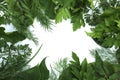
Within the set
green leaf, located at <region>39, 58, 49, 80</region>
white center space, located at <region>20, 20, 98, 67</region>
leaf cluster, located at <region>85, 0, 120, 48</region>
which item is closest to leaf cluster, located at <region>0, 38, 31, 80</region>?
green leaf, located at <region>39, 58, 49, 80</region>

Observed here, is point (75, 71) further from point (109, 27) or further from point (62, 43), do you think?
point (62, 43)

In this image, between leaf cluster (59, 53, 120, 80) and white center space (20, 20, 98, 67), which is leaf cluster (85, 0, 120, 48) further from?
white center space (20, 20, 98, 67)

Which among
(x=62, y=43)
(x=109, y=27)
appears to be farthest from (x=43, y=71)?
(x=62, y=43)

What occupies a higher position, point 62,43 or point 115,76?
point 62,43

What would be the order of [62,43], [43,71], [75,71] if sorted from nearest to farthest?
[43,71], [75,71], [62,43]

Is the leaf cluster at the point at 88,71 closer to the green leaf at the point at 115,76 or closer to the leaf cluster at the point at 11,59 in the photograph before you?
the green leaf at the point at 115,76

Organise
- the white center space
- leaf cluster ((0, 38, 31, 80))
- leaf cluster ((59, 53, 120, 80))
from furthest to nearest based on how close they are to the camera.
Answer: the white center space, leaf cluster ((59, 53, 120, 80)), leaf cluster ((0, 38, 31, 80))

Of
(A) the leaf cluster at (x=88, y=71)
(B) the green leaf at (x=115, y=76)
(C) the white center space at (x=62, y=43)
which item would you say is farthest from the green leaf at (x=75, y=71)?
(C) the white center space at (x=62, y=43)

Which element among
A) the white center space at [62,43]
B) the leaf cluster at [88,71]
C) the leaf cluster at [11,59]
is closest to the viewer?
the leaf cluster at [11,59]
